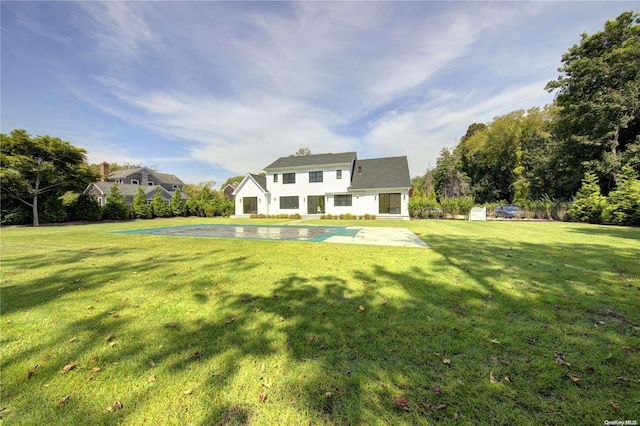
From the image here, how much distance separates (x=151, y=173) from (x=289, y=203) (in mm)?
33289

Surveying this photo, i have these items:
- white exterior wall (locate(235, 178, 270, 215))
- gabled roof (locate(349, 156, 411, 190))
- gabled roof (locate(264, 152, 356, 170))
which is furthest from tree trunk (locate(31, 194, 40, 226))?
gabled roof (locate(349, 156, 411, 190))

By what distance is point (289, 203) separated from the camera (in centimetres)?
2516

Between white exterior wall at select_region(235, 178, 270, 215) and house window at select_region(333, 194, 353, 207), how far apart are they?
7388 millimetres

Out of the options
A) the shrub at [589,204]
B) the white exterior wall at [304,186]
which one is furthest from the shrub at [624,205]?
the white exterior wall at [304,186]

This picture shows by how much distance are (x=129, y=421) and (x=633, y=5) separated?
105ft

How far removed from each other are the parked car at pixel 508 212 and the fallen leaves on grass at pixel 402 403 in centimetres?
2673

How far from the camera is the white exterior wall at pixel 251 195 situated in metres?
25.4

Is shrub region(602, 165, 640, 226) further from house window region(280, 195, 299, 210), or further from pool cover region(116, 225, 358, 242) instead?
house window region(280, 195, 299, 210)

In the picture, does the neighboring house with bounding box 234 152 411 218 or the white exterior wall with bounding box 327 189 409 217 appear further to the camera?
the neighboring house with bounding box 234 152 411 218

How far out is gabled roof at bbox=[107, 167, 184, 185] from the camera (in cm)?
4030

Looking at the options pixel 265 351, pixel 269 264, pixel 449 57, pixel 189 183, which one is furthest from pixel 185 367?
pixel 189 183

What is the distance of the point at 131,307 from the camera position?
3453 mm

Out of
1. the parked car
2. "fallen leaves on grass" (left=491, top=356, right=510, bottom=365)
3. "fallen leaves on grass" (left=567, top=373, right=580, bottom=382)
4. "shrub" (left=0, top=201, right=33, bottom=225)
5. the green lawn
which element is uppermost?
"shrub" (left=0, top=201, right=33, bottom=225)

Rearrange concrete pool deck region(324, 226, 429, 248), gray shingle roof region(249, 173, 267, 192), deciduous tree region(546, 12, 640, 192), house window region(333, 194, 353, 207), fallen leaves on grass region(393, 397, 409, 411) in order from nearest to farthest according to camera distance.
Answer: fallen leaves on grass region(393, 397, 409, 411)
concrete pool deck region(324, 226, 429, 248)
deciduous tree region(546, 12, 640, 192)
house window region(333, 194, 353, 207)
gray shingle roof region(249, 173, 267, 192)
